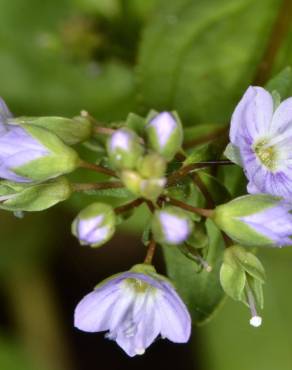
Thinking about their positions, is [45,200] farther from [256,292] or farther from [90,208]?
[256,292]

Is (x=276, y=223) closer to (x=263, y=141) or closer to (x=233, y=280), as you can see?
(x=233, y=280)

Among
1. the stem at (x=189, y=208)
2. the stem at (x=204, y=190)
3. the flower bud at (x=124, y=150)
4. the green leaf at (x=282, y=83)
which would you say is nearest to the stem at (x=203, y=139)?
the green leaf at (x=282, y=83)

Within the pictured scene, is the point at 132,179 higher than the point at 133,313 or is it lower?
higher

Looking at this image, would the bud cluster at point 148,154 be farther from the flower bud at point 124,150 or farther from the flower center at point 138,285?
the flower center at point 138,285

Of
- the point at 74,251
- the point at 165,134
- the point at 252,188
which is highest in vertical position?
the point at 165,134

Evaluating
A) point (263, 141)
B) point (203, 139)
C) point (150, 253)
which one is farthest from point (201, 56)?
point (150, 253)

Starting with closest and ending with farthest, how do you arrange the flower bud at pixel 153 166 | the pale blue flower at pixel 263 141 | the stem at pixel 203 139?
1. the flower bud at pixel 153 166
2. the pale blue flower at pixel 263 141
3. the stem at pixel 203 139

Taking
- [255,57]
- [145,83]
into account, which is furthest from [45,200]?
[255,57]
